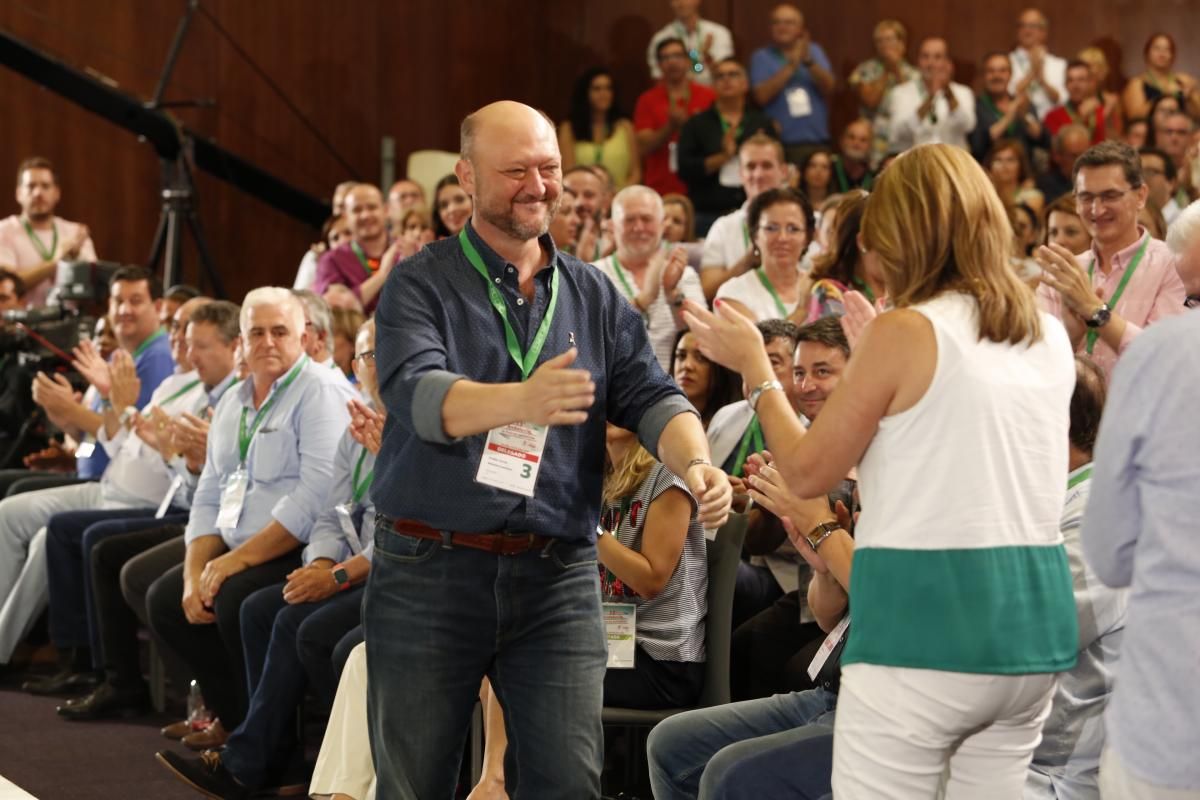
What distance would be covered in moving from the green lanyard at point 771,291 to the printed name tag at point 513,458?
2.83 meters

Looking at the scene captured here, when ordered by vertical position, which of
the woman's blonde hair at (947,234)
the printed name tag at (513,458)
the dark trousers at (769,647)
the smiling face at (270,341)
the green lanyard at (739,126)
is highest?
the green lanyard at (739,126)

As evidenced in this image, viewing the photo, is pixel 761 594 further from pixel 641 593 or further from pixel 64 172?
pixel 64 172

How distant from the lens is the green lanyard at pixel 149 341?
6.00m

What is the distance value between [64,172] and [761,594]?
722cm

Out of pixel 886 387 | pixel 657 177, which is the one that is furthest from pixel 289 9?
pixel 886 387

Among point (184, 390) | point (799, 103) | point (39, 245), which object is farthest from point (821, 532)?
point (39, 245)

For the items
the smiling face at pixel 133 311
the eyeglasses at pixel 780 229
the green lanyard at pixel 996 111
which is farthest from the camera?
the green lanyard at pixel 996 111

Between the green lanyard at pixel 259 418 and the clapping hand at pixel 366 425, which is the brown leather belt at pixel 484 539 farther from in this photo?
the green lanyard at pixel 259 418

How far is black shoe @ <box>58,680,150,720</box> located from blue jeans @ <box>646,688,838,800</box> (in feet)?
8.39

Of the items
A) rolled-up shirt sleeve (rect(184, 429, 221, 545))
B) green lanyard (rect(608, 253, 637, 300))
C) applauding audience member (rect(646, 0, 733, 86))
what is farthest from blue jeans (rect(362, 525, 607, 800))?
applauding audience member (rect(646, 0, 733, 86))

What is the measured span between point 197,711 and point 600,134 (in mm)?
4726

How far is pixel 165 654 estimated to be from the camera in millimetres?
4855

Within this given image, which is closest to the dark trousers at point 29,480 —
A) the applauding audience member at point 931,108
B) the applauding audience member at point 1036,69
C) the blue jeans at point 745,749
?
the blue jeans at point 745,749

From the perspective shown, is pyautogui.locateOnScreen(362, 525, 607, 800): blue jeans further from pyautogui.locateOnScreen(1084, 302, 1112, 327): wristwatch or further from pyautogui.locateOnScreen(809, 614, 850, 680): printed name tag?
pyautogui.locateOnScreen(1084, 302, 1112, 327): wristwatch
